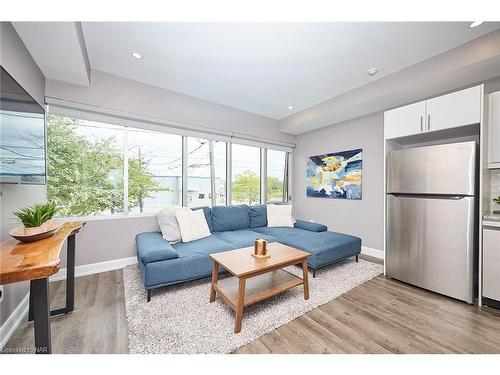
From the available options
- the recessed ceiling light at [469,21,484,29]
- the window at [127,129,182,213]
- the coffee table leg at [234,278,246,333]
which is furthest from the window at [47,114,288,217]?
the recessed ceiling light at [469,21,484,29]

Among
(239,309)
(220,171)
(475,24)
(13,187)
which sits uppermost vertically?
(475,24)

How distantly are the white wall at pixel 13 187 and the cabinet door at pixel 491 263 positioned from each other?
4161 mm

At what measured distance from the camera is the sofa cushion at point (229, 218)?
11.0ft

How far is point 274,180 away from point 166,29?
3436 mm

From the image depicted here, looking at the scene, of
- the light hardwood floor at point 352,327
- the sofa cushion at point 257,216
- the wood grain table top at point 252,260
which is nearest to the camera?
the light hardwood floor at point 352,327

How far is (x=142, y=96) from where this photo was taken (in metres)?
2.97

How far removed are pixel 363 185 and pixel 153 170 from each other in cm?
360

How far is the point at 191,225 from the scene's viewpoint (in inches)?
113

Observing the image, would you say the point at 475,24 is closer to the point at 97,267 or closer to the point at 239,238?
the point at 239,238

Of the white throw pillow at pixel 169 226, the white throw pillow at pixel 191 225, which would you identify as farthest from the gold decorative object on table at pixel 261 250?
the white throw pillow at pixel 169 226

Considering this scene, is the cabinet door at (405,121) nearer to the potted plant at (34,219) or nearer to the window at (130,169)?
the window at (130,169)

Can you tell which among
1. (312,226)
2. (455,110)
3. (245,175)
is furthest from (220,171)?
(455,110)

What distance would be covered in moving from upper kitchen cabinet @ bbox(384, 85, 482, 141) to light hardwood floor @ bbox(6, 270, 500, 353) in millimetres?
1862

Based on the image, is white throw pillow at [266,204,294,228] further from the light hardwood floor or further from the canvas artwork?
the light hardwood floor
